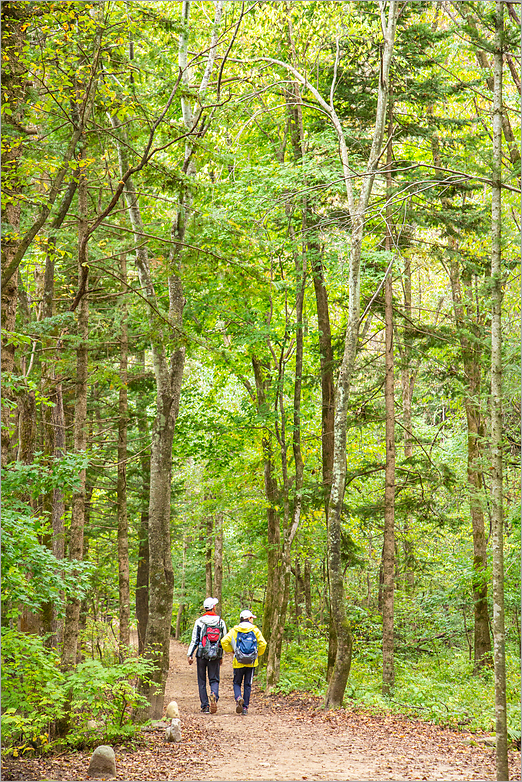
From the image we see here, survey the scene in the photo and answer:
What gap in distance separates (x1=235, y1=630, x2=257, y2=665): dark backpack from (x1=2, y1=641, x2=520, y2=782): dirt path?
35.7 inches

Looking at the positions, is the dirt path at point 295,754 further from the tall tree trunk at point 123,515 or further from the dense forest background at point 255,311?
the tall tree trunk at point 123,515

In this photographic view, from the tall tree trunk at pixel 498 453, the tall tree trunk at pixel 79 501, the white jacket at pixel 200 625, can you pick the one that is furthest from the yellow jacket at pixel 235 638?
the tall tree trunk at pixel 498 453

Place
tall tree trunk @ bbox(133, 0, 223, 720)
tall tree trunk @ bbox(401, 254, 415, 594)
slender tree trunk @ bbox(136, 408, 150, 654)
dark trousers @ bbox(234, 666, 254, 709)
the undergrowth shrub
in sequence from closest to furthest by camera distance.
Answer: tall tree trunk @ bbox(133, 0, 223, 720)
the undergrowth shrub
dark trousers @ bbox(234, 666, 254, 709)
tall tree trunk @ bbox(401, 254, 415, 594)
slender tree trunk @ bbox(136, 408, 150, 654)

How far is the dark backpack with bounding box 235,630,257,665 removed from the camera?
1028cm

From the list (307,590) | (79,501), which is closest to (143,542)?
(307,590)

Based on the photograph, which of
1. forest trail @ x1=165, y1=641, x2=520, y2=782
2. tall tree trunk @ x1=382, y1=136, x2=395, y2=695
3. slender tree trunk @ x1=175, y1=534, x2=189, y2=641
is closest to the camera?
forest trail @ x1=165, y1=641, x2=520, y2=782

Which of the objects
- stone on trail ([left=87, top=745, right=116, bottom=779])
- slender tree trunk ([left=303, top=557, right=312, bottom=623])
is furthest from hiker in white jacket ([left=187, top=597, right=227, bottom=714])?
slender tree trunk ([left=303, top=557, right=312, bottom=623])

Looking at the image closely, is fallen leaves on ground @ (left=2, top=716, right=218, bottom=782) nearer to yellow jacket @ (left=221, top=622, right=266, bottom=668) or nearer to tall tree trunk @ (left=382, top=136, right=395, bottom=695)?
yellow jacket @ (left=221, top=622, right=266, bottom=668)

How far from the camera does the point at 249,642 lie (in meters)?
10.3

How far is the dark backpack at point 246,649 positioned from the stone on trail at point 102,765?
405 centimetres

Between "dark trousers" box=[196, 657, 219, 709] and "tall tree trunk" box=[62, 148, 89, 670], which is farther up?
"tall tree trunk" box=[62, 148, 89, 670]

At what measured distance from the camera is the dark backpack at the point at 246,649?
10.3 m

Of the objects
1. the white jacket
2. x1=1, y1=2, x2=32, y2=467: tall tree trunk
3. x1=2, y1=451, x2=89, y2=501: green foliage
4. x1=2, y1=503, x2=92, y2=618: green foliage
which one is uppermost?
x1=1, y1=2, x2=32, y2=467: tall tree trunk

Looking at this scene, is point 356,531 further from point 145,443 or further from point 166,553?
point 166,553
